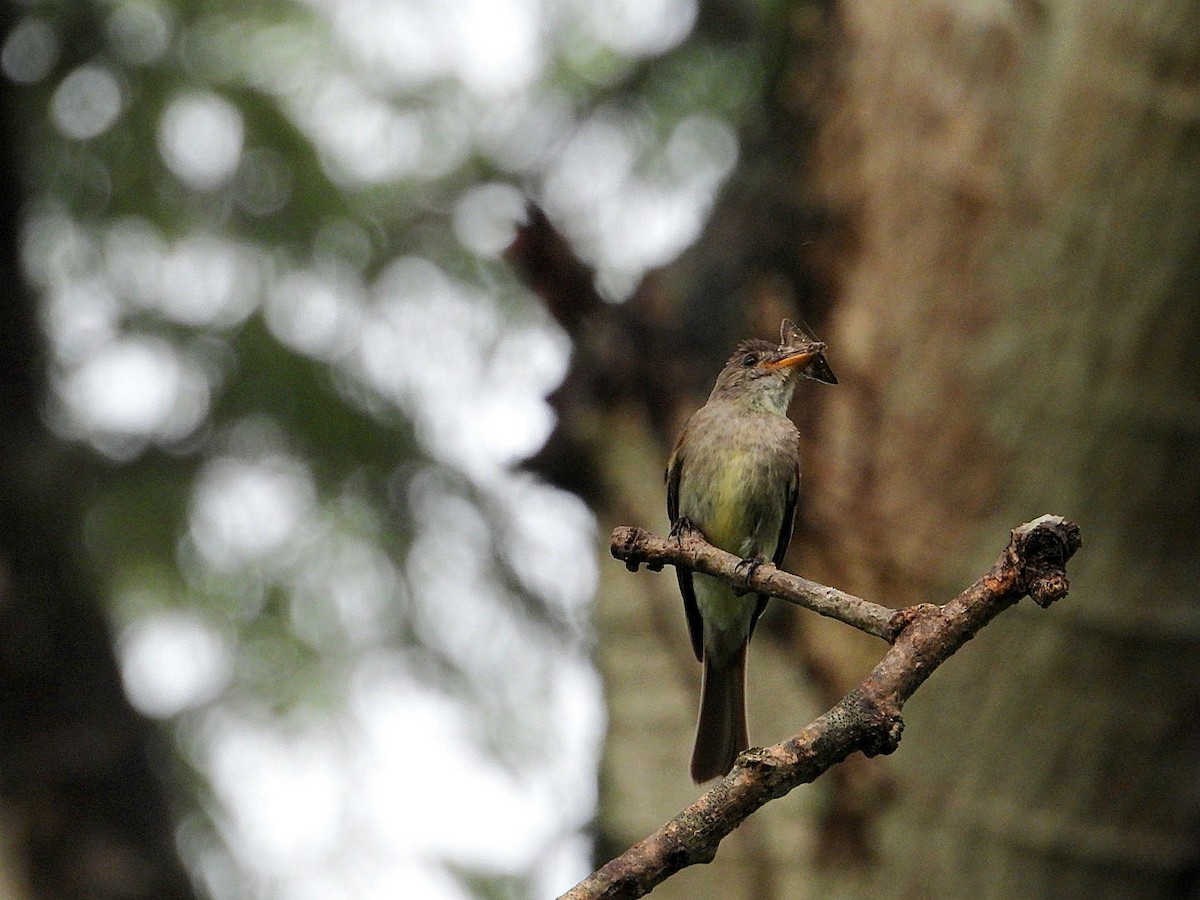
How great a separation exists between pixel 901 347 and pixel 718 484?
1.52 metres

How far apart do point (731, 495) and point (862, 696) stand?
1614 mm

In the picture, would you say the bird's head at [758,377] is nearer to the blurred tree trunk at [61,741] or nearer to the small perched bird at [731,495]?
the small perched bird at [731,495]

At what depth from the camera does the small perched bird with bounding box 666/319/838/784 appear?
203 centimetres

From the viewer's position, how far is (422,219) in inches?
233

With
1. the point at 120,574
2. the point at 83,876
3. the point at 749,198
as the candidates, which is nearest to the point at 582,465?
the point at 749,198

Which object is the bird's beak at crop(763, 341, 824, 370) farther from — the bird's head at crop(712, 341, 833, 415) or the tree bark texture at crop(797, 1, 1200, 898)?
the tree bark texture at crop(797, 1, 1200, 898)

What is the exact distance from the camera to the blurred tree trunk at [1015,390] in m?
3.89

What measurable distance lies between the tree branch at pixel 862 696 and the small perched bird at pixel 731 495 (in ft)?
2.44

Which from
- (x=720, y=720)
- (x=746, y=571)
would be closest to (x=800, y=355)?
(x=746, y=571)

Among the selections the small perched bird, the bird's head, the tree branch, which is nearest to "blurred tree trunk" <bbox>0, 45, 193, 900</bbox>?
the small perched bird

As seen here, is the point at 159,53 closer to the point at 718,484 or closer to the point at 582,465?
the point at 582,465

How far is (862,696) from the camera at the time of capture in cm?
110

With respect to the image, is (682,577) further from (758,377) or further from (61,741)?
(61,741)

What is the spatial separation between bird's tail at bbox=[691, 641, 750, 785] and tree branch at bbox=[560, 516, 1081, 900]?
1.13 metres
